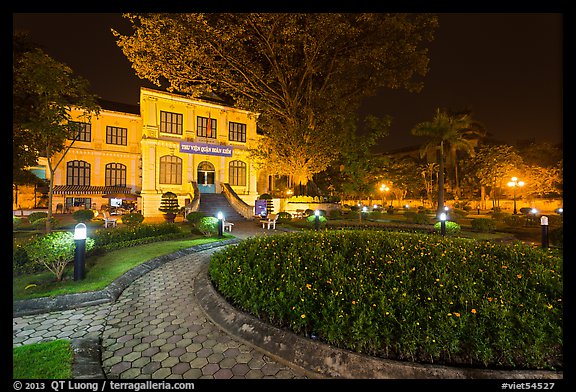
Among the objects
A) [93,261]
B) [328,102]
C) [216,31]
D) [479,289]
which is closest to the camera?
[479,289]

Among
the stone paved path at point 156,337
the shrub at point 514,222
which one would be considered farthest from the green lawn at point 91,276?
the shrub at point 514,222

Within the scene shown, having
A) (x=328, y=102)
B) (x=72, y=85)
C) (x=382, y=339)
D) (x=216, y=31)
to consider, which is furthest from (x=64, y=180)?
(x=382, y=339)

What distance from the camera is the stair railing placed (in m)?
22.2

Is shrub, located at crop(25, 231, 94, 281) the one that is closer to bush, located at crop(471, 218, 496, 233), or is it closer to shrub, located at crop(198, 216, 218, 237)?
shrub, located at crop(198, 216, 218, 237)

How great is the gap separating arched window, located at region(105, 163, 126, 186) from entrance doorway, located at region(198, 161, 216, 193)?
9160 millimetres

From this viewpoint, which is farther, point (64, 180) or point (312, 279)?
point (64, 180)

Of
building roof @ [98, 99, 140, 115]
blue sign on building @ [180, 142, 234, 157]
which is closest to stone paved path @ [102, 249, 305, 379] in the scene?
blue sign on building @ [180, 142, 234, 157]

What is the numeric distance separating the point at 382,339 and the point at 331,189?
1273 inches

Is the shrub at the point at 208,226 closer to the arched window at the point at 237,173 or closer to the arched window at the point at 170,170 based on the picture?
the arched window at the point at 170,170

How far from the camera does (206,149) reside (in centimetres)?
2567

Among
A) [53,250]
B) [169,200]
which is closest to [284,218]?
[169,200]

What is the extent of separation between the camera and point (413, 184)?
4191 cm
